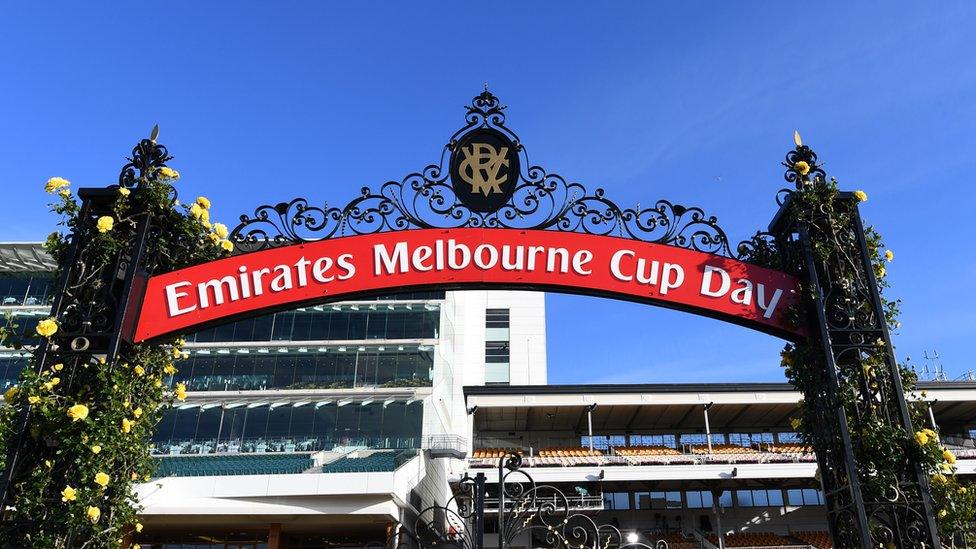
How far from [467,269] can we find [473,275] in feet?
0.31

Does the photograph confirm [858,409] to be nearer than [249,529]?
Yes

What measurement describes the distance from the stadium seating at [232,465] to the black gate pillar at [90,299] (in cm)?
1937

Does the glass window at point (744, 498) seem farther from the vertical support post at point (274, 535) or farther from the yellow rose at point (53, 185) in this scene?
the yellow rose at point (53, 185)

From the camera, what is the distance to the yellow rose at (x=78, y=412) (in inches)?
223

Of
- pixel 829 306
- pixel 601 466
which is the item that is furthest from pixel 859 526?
pixel 601 466

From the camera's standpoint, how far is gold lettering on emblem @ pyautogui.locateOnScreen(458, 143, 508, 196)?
24.4 feet

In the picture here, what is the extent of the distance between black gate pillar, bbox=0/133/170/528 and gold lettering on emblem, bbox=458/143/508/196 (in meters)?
3.16

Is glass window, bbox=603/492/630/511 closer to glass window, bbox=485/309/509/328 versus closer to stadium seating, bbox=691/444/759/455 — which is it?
stadium seating, bbox=691/444/759/455

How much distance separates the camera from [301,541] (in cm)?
2869

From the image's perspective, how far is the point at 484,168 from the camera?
24.6 ft

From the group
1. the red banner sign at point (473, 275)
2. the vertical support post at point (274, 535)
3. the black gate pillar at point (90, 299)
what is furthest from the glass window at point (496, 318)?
the black gate pillar at point (90, 299)

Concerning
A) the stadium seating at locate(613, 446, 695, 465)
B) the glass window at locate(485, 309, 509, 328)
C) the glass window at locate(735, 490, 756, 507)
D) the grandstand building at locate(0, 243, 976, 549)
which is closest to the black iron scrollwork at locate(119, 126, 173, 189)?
the grandstand building at locate(0, 243, 976, 549)

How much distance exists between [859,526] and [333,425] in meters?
31.0

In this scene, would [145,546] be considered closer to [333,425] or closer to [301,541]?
[301,541]
